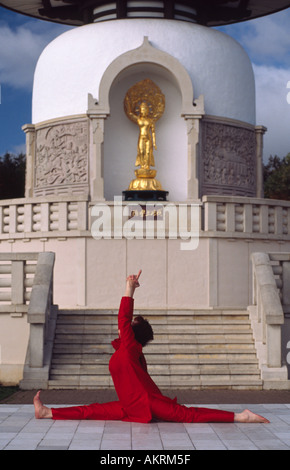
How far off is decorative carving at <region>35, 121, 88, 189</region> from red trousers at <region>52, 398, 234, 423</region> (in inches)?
568

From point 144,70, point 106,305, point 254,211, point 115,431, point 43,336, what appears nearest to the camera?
point 115,431

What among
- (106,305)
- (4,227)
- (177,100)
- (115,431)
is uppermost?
(177,100)

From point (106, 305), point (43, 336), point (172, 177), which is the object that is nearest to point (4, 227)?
point (106, 305)

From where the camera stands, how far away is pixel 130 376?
8781 mm

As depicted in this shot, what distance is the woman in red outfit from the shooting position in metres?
8.80

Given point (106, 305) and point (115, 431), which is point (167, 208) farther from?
point (115, 431)

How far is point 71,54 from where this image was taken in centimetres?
2408

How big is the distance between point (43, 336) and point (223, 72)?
514 inches

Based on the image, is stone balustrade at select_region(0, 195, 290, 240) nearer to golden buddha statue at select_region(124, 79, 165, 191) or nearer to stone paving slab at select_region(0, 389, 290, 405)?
golden buddha statue at select_region(124, 79, 165, 191)

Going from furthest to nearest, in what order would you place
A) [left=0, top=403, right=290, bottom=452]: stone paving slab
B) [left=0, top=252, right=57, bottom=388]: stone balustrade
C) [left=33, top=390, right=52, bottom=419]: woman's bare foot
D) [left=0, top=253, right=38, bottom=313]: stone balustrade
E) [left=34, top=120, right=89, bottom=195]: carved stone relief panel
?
[left=34, top=120, right=89, bottom=195]: carved stone relief panel
[left=0, top=253, right=38, bottom=313]: stone balustrade
[left=0, top=252, right=57, bottom=388]: stone balustrade
[left=33, top=390, right=52, bottom=419]: woman's bare foot
[left=0, top=403, right=290, bottom=452]: stone paving slab

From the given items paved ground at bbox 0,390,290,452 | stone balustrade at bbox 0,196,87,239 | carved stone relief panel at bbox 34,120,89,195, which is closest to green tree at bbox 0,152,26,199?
carved stone relief panel at bbox 34,120,89,195

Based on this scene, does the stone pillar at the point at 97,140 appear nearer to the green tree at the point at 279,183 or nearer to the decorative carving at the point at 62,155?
the decorative carving at the point at 62,155

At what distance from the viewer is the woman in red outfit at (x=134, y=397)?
28.9ft

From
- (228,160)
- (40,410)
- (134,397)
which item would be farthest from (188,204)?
(134,397)
